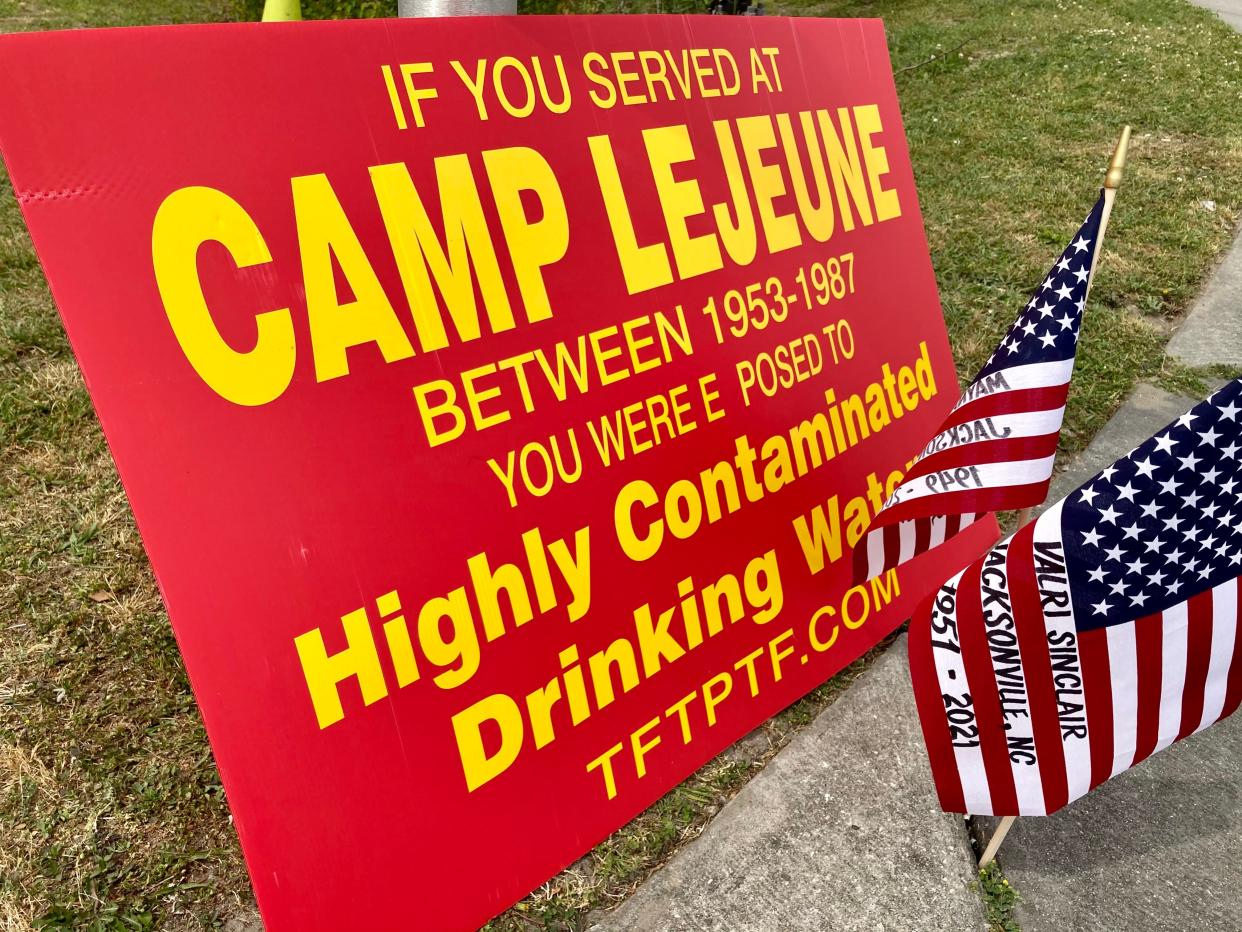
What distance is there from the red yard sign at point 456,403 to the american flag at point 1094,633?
43cm

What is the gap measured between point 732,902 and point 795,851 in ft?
0.75

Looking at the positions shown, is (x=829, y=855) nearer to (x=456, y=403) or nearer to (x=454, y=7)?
(x=456, y=403)

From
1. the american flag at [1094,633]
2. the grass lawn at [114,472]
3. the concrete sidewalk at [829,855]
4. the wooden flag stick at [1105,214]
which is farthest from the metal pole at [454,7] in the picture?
the concrete sidewalk at [829,855]

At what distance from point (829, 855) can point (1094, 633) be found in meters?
0.90

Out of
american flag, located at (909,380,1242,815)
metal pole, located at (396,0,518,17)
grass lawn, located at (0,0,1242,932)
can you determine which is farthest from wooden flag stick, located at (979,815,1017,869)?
metal pole, located at (396,0,518,17)

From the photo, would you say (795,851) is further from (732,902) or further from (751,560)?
(751,560)

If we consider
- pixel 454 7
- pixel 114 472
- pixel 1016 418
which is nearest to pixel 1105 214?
pixel 1016 418

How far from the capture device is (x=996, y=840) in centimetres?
242

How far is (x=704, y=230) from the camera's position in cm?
282

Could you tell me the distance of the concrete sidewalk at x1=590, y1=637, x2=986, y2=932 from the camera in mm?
2346

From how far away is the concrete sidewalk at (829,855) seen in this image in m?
2.35

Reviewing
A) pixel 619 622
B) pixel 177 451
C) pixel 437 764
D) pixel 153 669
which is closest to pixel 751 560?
pixel 619 622

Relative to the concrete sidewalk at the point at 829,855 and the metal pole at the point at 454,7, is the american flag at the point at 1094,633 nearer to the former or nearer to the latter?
the concrete sidewalk at the point at 829,855

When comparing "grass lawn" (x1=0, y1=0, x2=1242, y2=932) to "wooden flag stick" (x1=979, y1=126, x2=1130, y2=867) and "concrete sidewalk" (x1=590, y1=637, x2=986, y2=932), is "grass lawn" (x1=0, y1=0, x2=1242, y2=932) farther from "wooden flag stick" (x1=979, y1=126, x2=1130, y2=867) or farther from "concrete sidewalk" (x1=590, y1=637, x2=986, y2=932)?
"wooden flag stick" (x1=979, y1=126, x2=1130, y2=867)
